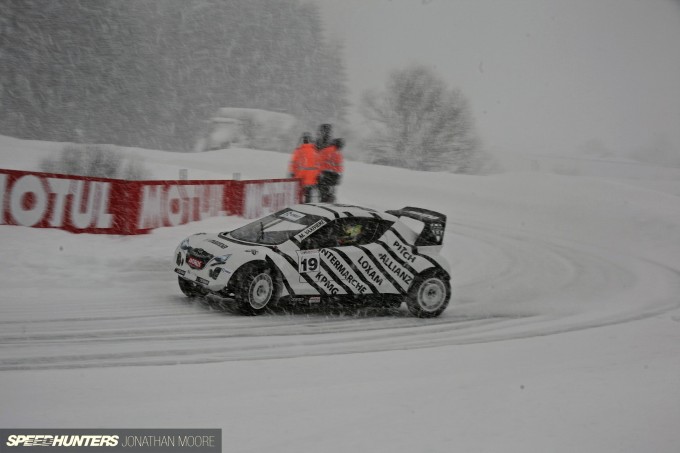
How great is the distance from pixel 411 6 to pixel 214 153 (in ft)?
159

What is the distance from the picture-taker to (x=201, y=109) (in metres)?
58.9

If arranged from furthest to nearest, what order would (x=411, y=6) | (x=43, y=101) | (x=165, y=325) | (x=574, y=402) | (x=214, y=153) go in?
(x=411, y=6) < (x=43, y=101) < (x=214, y=153) < (x=165, y=325) < (x=574, y=402)

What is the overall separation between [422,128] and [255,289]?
45.0 m

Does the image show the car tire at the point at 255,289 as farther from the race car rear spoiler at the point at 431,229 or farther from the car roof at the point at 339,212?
the race car rear spoiler at the point at 431,229

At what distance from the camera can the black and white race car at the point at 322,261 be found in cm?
887

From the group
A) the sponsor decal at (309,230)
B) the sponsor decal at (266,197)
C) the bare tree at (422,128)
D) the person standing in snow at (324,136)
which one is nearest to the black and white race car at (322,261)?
the sponsor decal at (309,230)

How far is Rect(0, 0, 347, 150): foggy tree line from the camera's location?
1914 inches

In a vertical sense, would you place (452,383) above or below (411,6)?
below

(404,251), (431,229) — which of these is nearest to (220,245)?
(404,251)

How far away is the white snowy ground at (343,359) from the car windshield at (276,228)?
97cm

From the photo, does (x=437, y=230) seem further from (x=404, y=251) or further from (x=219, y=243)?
(x=219, y=243)

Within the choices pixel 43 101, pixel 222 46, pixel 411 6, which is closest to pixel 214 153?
pixel 43 101

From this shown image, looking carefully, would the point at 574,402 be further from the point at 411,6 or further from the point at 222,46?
the point at 411,6

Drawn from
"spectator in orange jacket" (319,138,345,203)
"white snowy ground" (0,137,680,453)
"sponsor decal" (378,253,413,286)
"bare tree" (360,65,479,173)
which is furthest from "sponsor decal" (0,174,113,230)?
"bare tree" (360,65,479,173)
